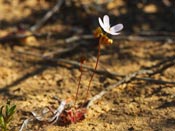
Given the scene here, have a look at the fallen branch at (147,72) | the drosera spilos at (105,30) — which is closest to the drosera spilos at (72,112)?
the drosera spilos at (105,30)

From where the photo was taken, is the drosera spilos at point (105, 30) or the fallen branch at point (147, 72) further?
the fallen branch at point (147, 72)

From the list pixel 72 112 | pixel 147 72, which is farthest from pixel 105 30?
pixel 147 72

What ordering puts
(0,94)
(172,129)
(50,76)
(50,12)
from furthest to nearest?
(50,12) < (50,76) < (0,94) < (172,129)

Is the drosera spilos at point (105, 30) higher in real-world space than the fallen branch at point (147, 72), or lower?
higher

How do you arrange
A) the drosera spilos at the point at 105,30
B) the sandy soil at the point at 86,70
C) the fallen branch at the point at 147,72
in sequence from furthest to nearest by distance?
the fallen branch at the point at 147,72
the sandy soil at the point at 86,70
the drosera spilos at the point at 105,30

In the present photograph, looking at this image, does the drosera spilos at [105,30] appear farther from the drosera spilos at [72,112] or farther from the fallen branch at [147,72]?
the fallen branch at [147,72]

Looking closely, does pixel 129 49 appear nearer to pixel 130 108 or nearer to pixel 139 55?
pixel 139 55

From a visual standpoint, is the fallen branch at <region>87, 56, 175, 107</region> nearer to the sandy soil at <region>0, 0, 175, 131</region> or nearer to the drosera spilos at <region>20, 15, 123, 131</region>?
the sandy soil at <region>0, 0, 175, 131</region>

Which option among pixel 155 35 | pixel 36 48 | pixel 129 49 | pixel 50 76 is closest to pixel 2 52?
pixel 36 48

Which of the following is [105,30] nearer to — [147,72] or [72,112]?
[72,112]
